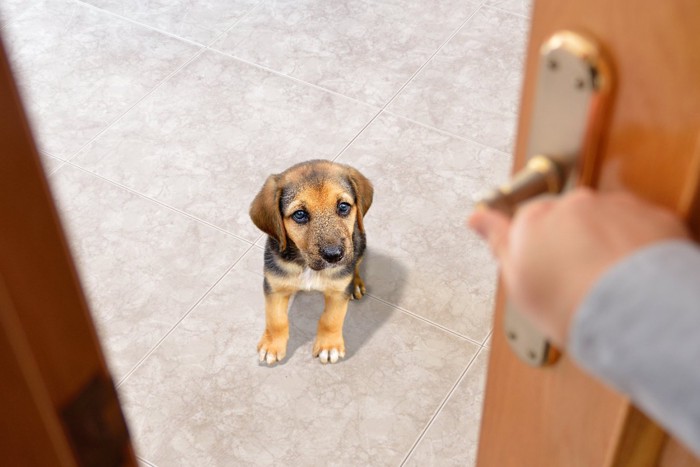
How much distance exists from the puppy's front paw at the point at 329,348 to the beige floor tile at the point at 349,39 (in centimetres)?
81

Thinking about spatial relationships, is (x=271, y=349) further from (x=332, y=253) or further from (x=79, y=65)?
(x=79, y=65)

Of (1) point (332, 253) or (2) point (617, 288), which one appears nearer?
(2) point (617, 288)

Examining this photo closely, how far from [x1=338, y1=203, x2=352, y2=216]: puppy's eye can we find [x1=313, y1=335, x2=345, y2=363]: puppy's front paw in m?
0.27

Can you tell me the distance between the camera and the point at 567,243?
43cm

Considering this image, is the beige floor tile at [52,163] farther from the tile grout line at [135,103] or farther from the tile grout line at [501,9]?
the tile grout line at [501,9]

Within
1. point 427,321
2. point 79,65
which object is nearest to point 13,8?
point 79,65

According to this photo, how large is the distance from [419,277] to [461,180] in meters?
0.32

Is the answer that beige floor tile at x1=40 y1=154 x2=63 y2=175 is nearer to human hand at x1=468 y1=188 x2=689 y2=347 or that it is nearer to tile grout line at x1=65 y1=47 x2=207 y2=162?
tile grout line at x1=65 y1=47 x2=207 y2=162

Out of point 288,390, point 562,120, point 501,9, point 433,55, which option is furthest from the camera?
point 501,9

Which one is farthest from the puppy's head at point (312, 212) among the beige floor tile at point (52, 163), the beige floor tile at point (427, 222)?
the beige floor tile at point (52, 163)

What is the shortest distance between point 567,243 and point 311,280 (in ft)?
4.27

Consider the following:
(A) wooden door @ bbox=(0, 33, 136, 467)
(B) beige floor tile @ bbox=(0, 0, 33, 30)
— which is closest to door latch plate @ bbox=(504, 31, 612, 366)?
(A) wooden door @ bbox=(0, 33, 136, 467)

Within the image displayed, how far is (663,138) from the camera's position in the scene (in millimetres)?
444

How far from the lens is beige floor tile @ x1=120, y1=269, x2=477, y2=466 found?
1689mm
